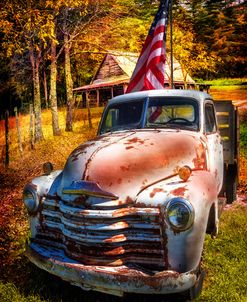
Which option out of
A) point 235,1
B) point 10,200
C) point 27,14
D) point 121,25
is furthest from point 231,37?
point 10,200

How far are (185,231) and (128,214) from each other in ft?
1.72

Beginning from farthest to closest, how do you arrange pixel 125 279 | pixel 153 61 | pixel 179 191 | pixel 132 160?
pixel 153 61 → pixel 132 160 → pixel 179 191 → pixel 125 279

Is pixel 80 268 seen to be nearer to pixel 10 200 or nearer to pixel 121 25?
pixel 10 200

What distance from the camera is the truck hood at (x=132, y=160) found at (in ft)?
12.2

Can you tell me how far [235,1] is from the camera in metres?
55.2

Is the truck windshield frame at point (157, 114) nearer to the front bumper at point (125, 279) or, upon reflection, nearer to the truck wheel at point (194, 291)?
the truck wheel at point (194, 291)

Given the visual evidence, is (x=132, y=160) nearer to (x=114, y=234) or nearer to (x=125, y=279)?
(x=114, y=234)

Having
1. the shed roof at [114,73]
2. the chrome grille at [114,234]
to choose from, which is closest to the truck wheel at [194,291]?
the chrome grille at [114,234]

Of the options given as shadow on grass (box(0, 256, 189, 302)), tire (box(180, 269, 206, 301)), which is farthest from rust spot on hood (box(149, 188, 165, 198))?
shadow on grass (box(0, 256, 189, 302))

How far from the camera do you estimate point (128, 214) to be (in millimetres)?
3441

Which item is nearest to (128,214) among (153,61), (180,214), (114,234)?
(114,234)

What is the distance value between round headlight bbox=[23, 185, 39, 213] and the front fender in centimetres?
121

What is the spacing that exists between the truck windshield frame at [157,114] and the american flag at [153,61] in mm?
3179

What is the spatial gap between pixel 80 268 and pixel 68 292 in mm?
897
